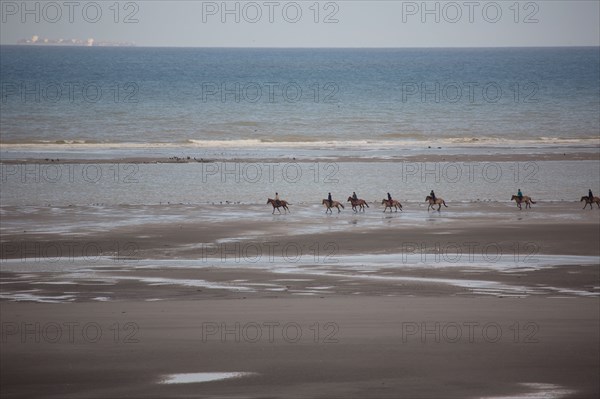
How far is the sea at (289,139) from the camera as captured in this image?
28.1 meters

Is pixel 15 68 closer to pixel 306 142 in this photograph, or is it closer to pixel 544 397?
pixel 306 142

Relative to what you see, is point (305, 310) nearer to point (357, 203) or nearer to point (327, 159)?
point (357, 203)

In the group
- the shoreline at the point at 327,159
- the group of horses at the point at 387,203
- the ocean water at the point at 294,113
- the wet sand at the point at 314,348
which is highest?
the ocean water at the point at 294,113

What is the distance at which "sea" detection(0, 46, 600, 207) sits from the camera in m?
28.1

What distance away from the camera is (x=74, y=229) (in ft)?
65.9

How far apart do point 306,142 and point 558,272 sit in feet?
110

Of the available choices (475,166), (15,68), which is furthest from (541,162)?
(15,68)

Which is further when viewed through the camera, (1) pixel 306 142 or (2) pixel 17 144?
(1) pixel 306 142

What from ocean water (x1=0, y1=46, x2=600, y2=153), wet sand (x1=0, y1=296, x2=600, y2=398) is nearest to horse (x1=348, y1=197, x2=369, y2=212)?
wet sand (x1=0, y1=296, x2=600, y2=398)

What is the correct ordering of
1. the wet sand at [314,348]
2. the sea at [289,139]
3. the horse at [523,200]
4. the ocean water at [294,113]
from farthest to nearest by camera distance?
the ocean water at [294,113] < the sea at [289,139] < the horse at [523,200] < the wet sand at [314,348]

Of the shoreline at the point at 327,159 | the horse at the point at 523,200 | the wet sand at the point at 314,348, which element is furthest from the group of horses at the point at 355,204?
the shoreline at the point at 327,159

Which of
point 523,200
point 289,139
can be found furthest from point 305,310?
point 289,139

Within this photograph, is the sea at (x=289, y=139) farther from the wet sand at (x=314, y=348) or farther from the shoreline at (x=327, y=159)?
the wet sand at (x=314, y=348)

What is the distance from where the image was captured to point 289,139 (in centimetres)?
4953
